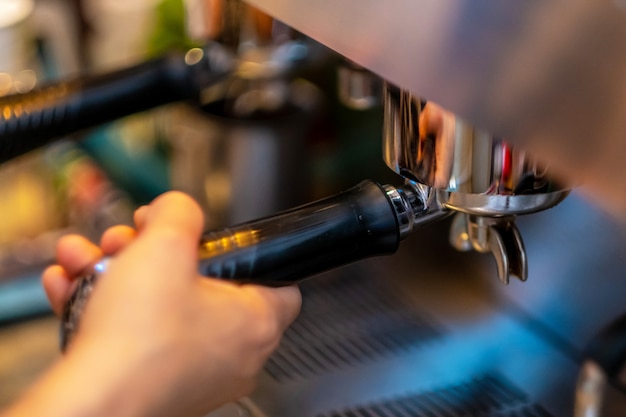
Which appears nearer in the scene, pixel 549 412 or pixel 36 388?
pixel 36 388

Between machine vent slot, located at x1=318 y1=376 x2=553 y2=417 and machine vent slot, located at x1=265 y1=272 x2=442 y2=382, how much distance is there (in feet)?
0.14

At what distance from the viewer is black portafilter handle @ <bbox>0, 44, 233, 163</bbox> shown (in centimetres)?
47

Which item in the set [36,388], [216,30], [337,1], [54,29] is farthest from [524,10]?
[54,29]

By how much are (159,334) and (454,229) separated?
22 cm

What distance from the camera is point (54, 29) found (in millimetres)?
902

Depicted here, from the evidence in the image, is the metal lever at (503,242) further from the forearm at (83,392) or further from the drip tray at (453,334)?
the forearm at (83,392)

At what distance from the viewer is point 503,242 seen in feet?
1.35

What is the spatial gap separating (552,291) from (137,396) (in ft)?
1.03

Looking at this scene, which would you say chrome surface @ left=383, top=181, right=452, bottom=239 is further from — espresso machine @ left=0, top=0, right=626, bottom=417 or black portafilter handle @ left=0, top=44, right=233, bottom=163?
black portafilter handle @ left=0, top=44, right=233, bottom=163

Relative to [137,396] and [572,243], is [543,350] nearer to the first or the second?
[572,243]

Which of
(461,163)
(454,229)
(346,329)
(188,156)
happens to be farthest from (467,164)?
(188,156)

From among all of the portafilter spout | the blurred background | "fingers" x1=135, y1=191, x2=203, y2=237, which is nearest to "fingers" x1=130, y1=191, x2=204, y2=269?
"fingers" x1=135, y1=191, x2=203, y2=237

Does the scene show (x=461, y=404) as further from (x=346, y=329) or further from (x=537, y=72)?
(x=537, y=72)

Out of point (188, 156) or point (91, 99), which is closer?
point (91, 99)
